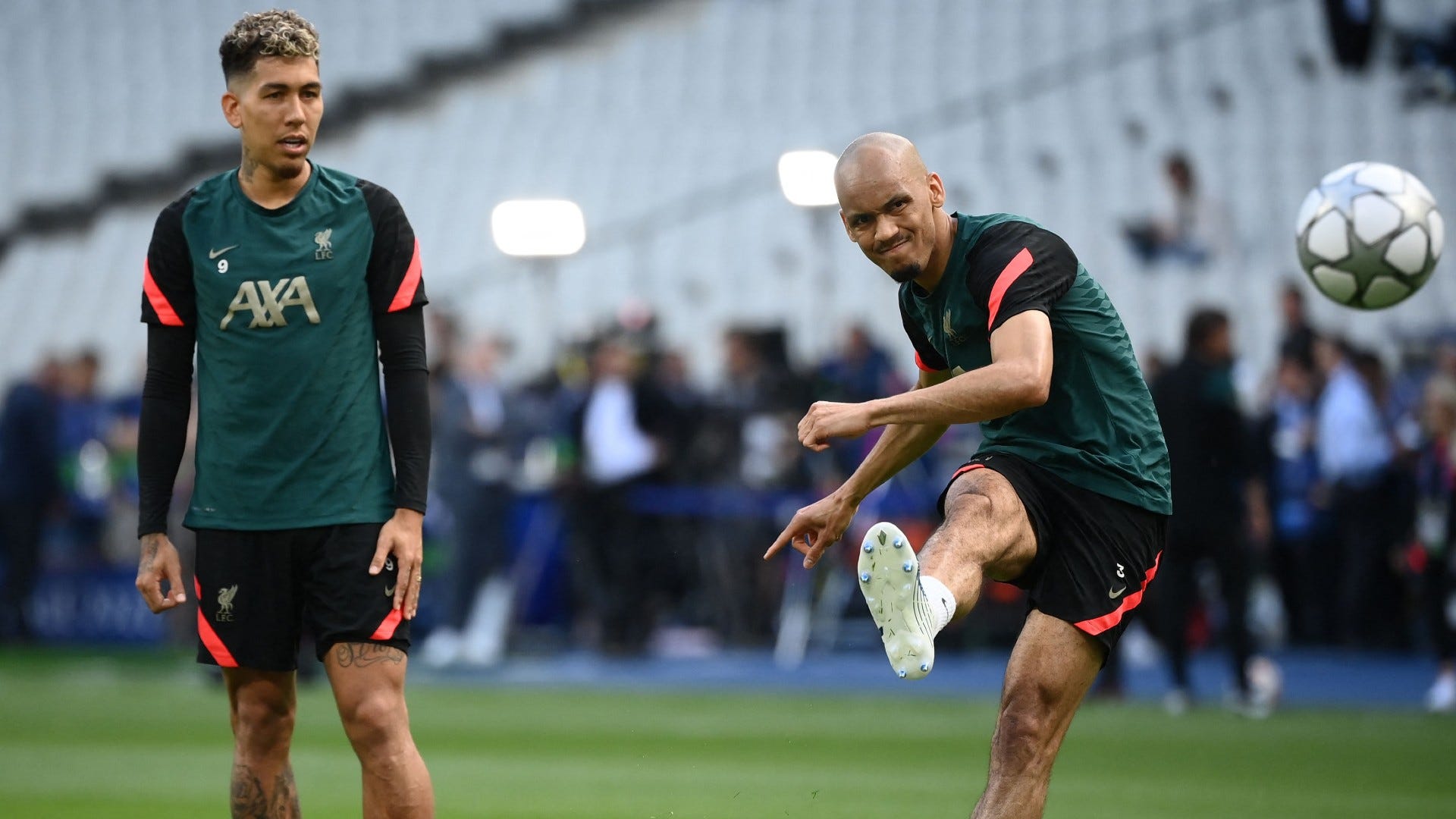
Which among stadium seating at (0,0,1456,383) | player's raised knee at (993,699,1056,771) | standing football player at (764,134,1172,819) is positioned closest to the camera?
standing football player at (764,134,1172,819)

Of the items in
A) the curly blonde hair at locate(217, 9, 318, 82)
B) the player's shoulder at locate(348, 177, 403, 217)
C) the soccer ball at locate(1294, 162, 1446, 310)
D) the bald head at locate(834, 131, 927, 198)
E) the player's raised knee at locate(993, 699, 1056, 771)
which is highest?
the curly blonde hair at locate(217, 9, 318, 82)

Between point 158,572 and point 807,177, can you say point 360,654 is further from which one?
point 807,177

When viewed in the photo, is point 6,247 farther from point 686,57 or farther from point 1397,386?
point 1397,386

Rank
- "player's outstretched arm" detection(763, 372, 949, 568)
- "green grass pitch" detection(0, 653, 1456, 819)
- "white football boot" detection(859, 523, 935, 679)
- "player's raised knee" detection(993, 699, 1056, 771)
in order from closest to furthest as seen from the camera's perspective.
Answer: "white football boot" detection(859, 523, 935, 679), "player's raised knee" detection(993, 699, 1056, 771), "player's outstretched arm" detection(763, 372, 949, 568), "green grass pitch" detection(0, 653, 1456, 819)

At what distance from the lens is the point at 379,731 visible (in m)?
4.76

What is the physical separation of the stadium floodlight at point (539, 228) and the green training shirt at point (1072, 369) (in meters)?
12.9

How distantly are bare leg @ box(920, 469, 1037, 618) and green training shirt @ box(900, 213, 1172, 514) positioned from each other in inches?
9.0

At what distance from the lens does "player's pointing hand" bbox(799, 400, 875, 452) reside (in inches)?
179

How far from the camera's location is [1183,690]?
11.9 meters

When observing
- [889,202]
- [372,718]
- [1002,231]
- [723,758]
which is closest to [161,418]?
[372,718]

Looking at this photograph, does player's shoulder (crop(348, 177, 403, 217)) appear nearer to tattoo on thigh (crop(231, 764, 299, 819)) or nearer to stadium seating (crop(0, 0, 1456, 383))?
tattoo on thigh (crop(231, 764, 299, 819))

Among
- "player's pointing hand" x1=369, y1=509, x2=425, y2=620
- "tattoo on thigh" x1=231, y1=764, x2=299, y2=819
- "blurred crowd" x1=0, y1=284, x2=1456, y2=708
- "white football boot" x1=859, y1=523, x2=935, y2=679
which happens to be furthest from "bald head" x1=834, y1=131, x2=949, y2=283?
"blurred crowd" x1=0, y1=284, x2=1456, y2=708

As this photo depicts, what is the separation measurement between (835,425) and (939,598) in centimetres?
52

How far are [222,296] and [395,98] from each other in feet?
67.2
